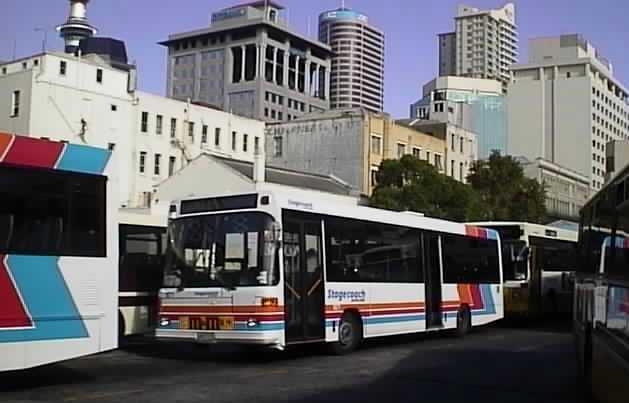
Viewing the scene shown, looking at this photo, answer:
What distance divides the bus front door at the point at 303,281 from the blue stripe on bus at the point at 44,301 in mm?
4966

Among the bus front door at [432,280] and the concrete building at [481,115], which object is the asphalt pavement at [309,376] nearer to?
the bus front door at [432,280]

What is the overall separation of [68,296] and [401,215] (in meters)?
10.1

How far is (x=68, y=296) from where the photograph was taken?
1178 cm

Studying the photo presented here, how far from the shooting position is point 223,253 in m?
15.9

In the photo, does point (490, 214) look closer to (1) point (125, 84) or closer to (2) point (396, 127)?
(2) point (396, 127)

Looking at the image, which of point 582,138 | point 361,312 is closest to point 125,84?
point 361,312

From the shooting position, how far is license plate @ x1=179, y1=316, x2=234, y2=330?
15617 millimetres

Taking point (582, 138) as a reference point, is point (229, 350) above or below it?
below

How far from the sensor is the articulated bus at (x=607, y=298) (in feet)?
26.6

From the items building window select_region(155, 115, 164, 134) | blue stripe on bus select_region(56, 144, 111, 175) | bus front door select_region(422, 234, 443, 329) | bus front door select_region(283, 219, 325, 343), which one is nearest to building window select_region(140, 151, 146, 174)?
building window select_region(155, 115, 164, 134)

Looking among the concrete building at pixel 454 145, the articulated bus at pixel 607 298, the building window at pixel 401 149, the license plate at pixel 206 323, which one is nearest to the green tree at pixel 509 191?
the building window at pixel 401 149

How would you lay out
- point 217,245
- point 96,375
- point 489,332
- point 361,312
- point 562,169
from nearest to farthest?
1. point 96,375
2. point 217,245
3. point 361,312
4. point 489,332
5. point 562,169

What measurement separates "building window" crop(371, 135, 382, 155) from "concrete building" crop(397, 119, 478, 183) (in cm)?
998

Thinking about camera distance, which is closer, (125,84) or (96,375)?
(96,375)
